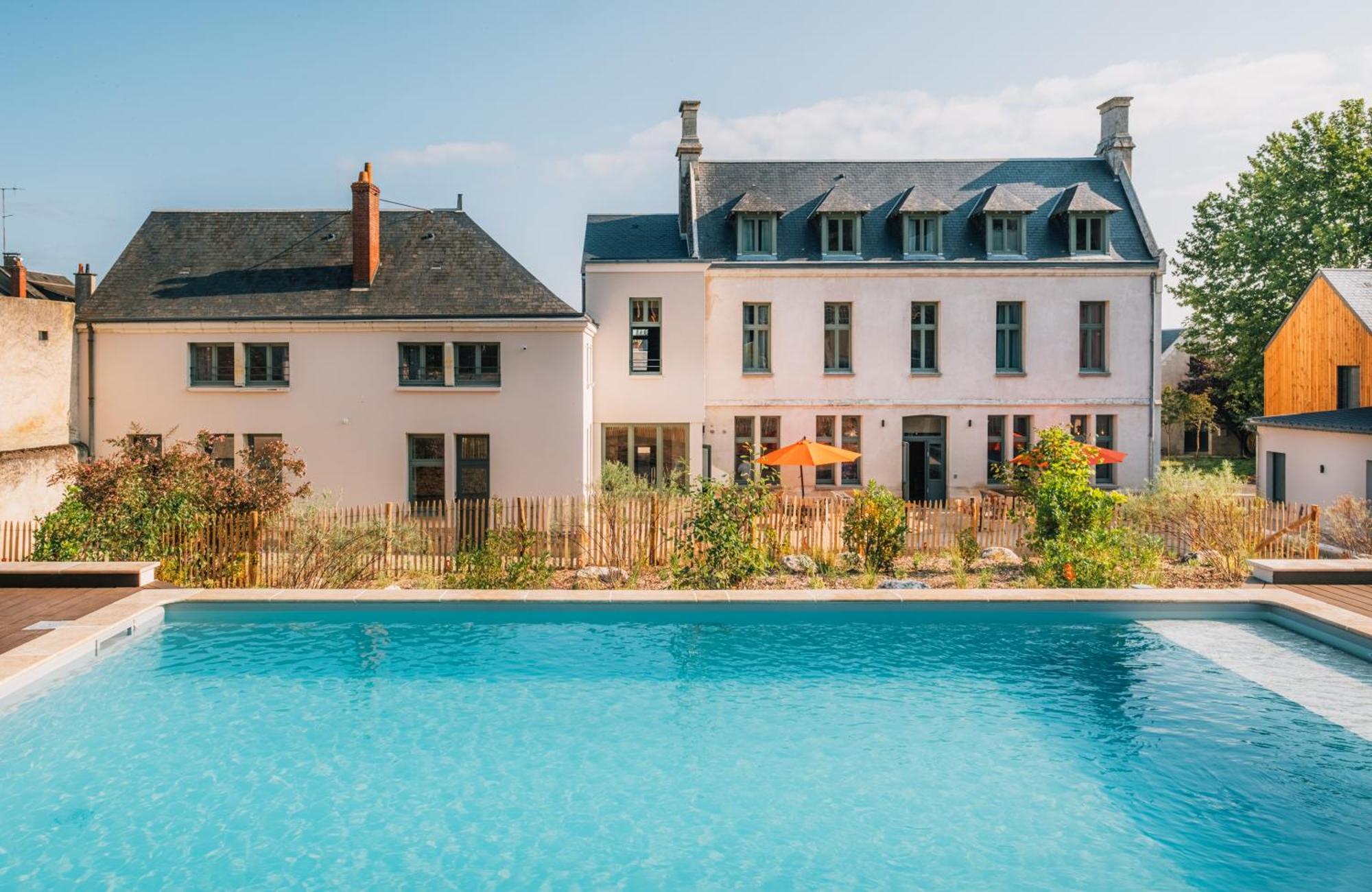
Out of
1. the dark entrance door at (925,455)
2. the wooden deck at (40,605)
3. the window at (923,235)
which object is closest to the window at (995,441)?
the dark entrance door at (925,455)

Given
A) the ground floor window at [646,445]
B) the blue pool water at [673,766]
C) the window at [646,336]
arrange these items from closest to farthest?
1. the blue pool water at [673,766]
2. the window at [646,336]
3. the ground floor window at [646,445]

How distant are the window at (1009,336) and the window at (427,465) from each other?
49.1 feet

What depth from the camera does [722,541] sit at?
1316 cm

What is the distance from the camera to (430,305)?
21328mm

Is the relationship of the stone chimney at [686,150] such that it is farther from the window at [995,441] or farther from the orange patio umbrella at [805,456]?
the window at [995,441]

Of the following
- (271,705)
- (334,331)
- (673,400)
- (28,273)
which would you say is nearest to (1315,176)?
(673,400)

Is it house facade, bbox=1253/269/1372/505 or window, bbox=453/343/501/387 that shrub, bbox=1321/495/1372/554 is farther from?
window, bbox=453/343/501/387

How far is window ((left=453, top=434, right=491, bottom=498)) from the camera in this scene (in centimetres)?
2161

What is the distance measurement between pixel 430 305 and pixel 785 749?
16.0m

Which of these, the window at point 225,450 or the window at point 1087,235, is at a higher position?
the window at point 1087,235

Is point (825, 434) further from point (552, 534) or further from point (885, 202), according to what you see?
point (552, 534)

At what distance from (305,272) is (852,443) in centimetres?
1458

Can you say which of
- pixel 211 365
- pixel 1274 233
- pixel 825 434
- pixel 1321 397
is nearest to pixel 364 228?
pixel 211 365

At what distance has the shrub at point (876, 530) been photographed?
14883 millimetres
